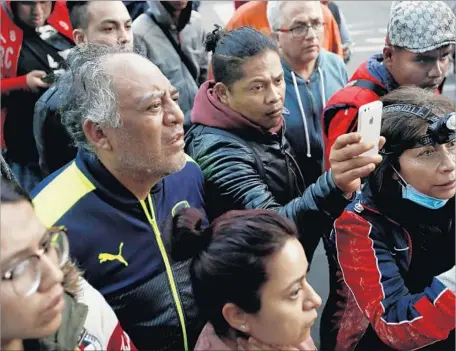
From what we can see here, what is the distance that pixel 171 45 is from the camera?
120 inches

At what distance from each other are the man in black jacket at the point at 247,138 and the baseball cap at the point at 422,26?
0.49m

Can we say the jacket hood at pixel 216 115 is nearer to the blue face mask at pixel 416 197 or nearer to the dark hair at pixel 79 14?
the blue face mask at pixel 416 197

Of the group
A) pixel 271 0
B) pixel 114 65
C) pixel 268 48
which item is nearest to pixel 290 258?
pixel 114 65

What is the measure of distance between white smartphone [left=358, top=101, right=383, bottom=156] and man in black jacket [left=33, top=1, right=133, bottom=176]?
1.03 meters

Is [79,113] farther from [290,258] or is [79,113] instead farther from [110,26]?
[110,26]

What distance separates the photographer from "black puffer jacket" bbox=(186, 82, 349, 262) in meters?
1.66

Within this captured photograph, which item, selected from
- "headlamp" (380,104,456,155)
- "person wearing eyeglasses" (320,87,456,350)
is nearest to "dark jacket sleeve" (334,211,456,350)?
"person wearing eyeglasses" (320,87,456,350)

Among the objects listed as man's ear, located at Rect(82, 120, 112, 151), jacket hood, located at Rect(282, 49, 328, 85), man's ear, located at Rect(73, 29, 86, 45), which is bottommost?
jacket hood, located at Rect(282, 49, 328, 85)

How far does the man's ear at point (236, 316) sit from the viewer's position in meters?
1.34

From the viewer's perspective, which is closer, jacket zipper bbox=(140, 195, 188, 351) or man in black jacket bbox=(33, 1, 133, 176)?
jacket zipper bbox=(140, 195, 188, 351)

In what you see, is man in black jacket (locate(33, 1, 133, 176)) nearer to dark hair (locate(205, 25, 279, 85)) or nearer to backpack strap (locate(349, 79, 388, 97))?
dark hair (locate(205, 25, 279, 85))

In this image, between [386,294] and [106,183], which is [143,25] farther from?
[386,294]

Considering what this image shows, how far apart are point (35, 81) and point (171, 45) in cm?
75

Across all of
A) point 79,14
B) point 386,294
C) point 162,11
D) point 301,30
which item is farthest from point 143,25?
point 386,294
